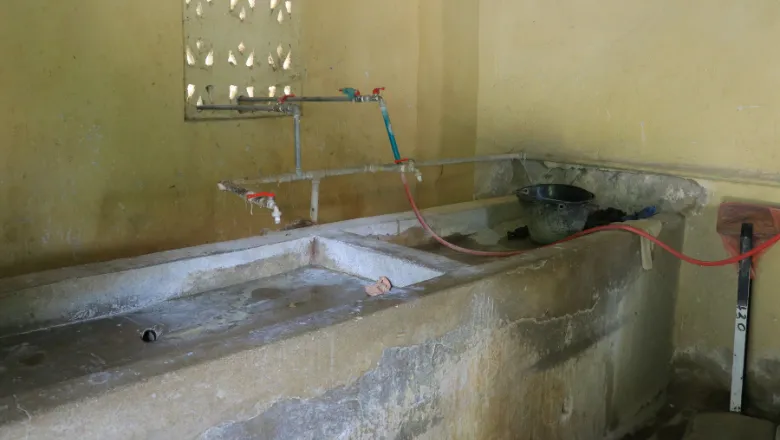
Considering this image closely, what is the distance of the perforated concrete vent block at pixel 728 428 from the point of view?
98.5 inches

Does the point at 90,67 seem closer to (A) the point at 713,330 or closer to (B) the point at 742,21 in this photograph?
(B) the point at 742,21

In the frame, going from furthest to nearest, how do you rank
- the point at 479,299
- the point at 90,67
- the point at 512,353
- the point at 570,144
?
the point at 570,144 < the point at 90,67 < the point at 512,353 < the point at 479,299

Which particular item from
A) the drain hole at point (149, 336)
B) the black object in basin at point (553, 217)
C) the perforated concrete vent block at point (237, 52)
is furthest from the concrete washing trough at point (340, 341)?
the perforated concrete vent block at point (237, 52)

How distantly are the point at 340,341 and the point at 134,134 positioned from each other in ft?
6.68

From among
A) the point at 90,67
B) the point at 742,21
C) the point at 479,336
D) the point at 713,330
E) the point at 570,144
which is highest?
the point at 742,21

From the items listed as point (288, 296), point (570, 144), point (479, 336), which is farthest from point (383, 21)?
point (479, 336)

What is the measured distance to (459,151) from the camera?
4.09m

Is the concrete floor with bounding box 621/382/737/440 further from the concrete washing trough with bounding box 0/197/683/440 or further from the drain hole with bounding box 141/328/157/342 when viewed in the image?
the drain hole with bounding box 141/328/157/342

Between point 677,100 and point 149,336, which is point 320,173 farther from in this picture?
point 677,100

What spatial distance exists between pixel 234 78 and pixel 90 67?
0.76 meters

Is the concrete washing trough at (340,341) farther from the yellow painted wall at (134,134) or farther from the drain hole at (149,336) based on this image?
the yellow painted wall at (134,134)

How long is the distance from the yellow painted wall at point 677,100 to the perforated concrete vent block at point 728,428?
0.36m

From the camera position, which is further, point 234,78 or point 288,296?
point 234,78

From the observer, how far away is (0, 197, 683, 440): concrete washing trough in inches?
54.2
